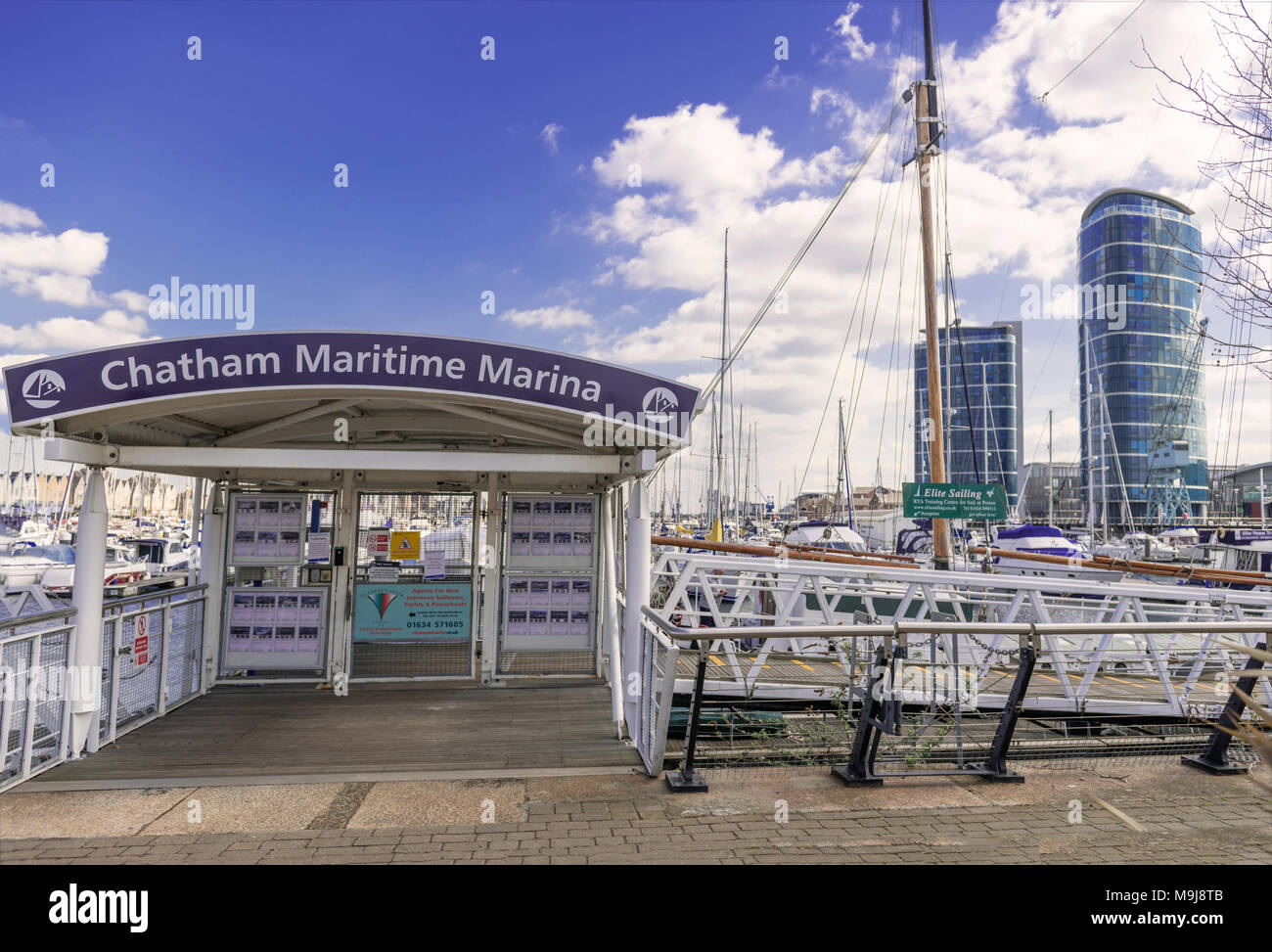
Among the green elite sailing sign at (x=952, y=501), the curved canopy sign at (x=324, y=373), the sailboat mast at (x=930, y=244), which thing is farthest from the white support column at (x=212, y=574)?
the sailboat mast at (x=930, y=244)

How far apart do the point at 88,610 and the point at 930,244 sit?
14.3 metres

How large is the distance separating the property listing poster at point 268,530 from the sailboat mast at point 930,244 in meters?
10.6

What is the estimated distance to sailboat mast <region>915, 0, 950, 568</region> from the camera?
14203 mm

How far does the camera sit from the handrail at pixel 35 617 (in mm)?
5227

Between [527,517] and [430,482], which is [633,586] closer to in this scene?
[527,517]

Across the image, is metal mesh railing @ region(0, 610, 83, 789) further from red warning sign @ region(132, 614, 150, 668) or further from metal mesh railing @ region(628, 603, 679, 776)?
metal mesh railing @ region(628, 603, 679, 776)

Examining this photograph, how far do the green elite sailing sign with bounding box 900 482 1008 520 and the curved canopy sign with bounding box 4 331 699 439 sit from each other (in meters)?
7.94

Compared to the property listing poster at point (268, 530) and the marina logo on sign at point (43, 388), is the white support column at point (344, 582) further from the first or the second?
the marina logo on sign at point (43, 388)

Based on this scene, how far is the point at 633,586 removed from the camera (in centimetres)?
662

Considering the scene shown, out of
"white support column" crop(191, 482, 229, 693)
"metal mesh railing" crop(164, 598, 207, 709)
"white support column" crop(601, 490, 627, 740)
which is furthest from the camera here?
"white support column" crop(191, 482, 229, 693)

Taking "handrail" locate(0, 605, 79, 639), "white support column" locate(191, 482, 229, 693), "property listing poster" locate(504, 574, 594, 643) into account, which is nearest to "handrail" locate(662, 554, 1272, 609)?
"property listing poster" locate(504, 574, 594, 643)

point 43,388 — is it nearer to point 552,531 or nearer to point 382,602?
point 382,602

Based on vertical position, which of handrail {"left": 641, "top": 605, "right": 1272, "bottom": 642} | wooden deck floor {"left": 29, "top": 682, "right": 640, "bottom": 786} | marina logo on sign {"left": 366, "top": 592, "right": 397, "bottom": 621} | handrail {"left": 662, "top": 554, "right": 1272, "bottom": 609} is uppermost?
handrail {"left": 662, "top": 554, "right": 1272, "bottom": 609}

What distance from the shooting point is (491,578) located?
875 cm
